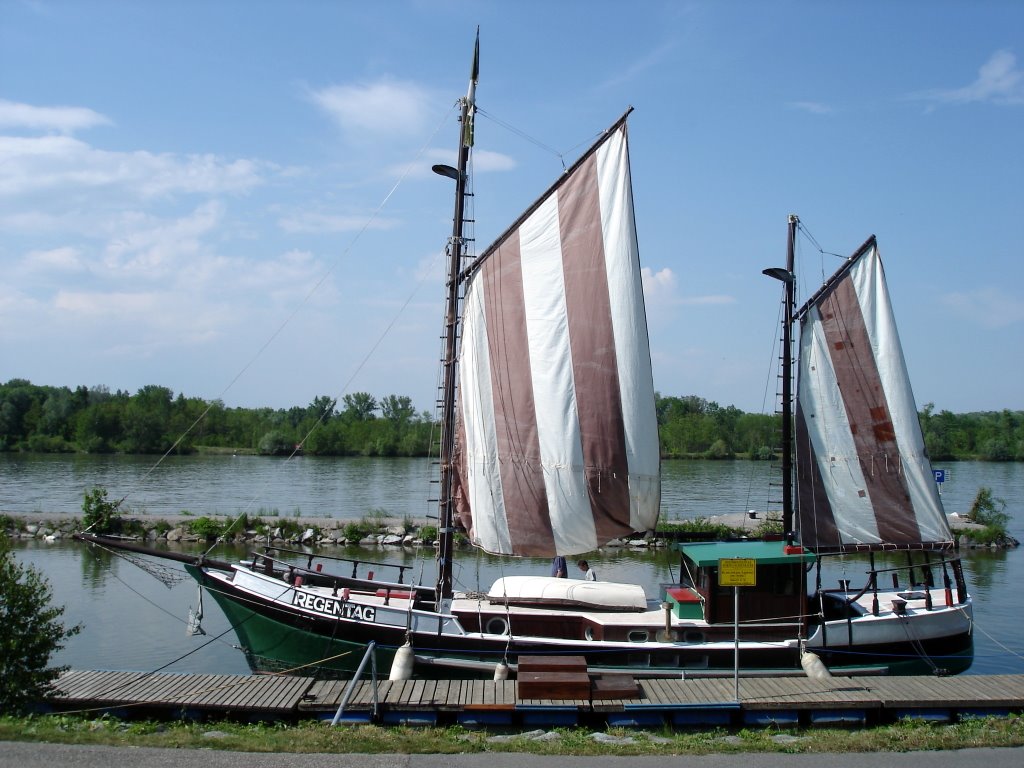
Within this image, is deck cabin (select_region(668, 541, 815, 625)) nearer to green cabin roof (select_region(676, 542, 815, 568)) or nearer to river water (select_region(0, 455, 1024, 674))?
green cabin roof (select_region(676, 542, 815, 568))

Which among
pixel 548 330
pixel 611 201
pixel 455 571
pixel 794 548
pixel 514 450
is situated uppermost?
pixel 611 201

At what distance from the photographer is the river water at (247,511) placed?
66.3 ft

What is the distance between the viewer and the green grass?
10.6 metres

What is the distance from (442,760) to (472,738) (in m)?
1.18

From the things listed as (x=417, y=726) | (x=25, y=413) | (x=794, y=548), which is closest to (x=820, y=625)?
(x=794, y=548)

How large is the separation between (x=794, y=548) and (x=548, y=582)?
5169 millimetres

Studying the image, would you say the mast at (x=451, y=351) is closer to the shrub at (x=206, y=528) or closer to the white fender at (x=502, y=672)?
the white fender at (x=502, y=672)

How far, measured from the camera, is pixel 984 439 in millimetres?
114750

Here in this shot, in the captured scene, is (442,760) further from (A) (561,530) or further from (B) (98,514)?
(B) (98,514)

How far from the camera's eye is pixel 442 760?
10.4m

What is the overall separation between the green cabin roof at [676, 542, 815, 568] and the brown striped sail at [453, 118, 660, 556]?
152 centimetres

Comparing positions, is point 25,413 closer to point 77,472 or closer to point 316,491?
point 77,472

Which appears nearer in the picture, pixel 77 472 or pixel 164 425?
pixel 77 472

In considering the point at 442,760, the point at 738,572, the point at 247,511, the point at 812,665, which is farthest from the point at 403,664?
the point at 247,511
